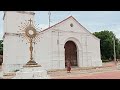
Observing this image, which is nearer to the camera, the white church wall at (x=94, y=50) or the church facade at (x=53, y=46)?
the church facade at (x=53, y=46)

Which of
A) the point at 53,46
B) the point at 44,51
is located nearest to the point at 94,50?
the point at 53,46

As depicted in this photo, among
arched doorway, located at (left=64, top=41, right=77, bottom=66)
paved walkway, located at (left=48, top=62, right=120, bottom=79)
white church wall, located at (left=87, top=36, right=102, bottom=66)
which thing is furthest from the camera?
white church wall, located at (left=87, top=36, right=102, bottom=66)

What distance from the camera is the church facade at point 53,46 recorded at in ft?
54.4

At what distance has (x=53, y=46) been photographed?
1847 centimetres

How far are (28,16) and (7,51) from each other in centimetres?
300

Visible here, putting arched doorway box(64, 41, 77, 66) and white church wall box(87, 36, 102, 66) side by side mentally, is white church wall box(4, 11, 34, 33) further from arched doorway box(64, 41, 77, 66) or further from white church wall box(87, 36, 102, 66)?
white church wall box(87, 36, 102, 66)

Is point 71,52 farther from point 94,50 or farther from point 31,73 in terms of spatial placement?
point 31,73

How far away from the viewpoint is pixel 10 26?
16.6 meters

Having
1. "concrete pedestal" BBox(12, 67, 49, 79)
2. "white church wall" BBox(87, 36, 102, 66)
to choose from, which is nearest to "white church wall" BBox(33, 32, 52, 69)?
"white church wall" BBox(87, 36, 102, 66)

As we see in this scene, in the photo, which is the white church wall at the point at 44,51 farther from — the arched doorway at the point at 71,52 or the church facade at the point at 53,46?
the arched doorway at the point at 71,52

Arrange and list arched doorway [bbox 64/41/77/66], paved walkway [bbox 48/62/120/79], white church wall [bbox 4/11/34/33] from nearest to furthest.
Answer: paved walkway [bbox 48/62/120/79] < white church wall [bbox 4/11/34/33] < arched doorway [bbox 64/41/77/66]

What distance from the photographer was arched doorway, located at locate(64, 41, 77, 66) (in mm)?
19625

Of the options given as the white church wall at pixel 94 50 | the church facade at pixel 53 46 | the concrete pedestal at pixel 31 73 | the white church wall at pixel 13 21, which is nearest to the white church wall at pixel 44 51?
the church facade at pixel 53 46
